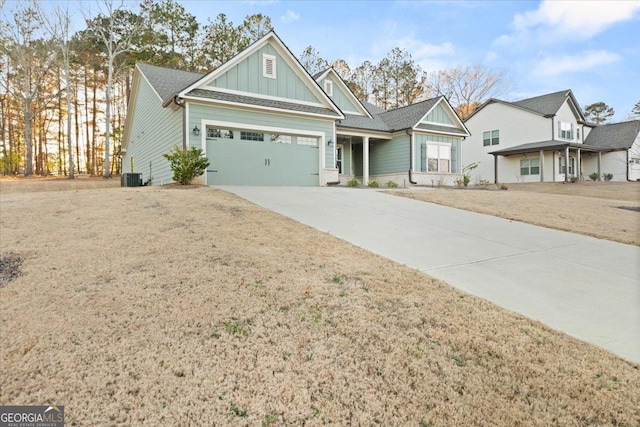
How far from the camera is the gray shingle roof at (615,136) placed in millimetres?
25844

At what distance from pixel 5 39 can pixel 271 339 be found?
100ft

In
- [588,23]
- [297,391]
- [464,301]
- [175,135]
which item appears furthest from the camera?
[175,135]

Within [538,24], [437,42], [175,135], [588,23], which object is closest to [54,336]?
[588,23]

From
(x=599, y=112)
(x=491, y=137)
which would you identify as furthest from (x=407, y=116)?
(x=599, y=112)

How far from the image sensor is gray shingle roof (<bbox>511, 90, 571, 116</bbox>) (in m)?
24.7

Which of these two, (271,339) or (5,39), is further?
(5,39)

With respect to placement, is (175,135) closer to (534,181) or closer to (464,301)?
(464,301)

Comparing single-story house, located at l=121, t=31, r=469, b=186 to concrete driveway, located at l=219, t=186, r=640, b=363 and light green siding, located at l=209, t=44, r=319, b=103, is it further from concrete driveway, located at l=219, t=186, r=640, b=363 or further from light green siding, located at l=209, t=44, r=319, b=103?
concrete driveway, located at l=219, t=186, r=640, b=363

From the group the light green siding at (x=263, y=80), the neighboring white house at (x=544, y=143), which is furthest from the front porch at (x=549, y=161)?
the light green siding at (x=263, y=80)

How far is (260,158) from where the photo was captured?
13.1 m

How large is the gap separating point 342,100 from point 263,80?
22.7 feet

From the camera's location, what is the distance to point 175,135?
41.1 ft

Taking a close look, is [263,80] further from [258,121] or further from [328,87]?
[328,87]

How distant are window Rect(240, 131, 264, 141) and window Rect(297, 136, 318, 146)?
167cm
